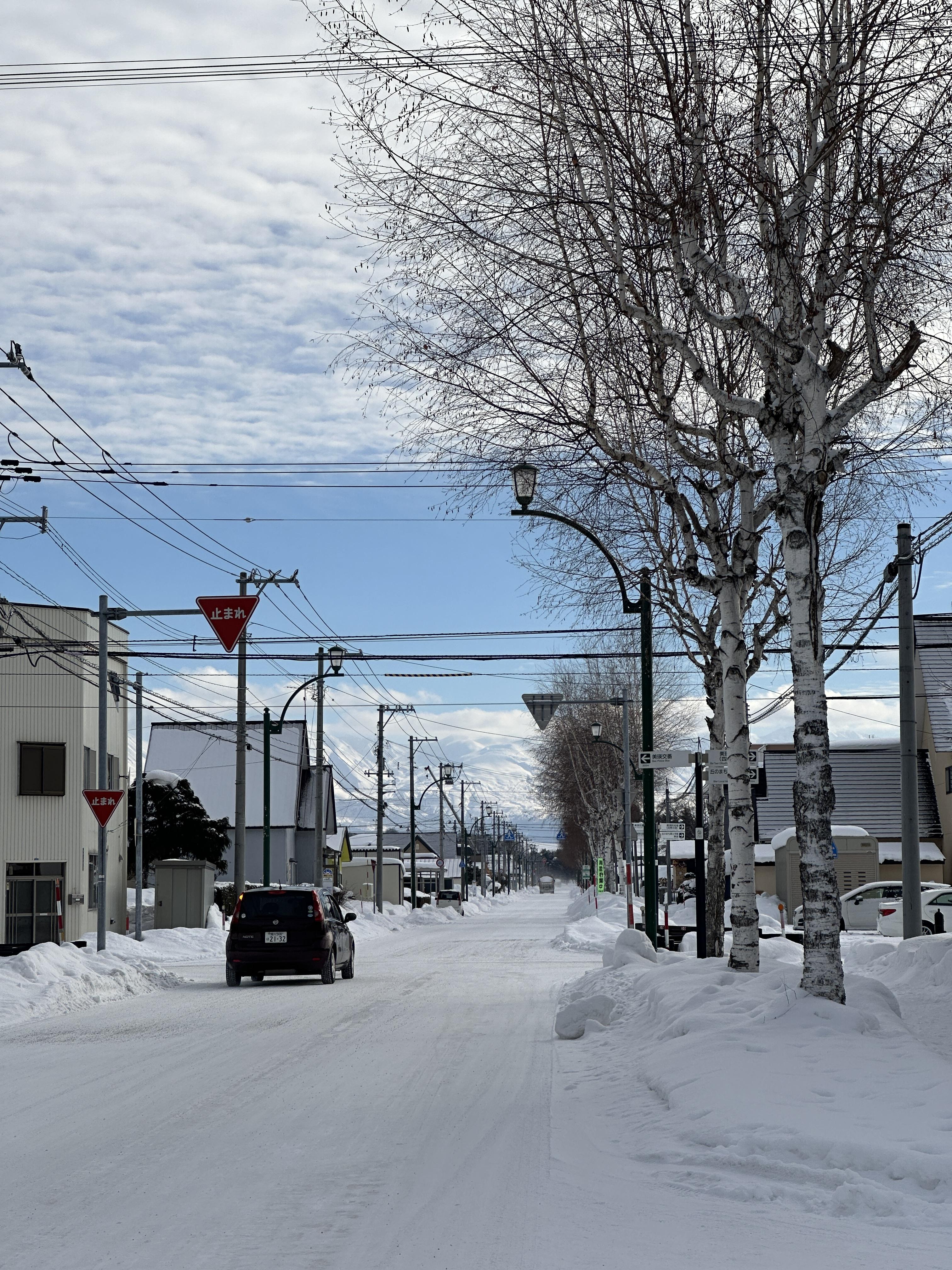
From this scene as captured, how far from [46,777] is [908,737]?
30502 mm

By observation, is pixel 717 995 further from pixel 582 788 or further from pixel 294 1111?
pixel 582 788

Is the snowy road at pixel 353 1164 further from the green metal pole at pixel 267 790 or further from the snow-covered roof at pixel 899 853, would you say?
the snow-covered roof at pixel 899 853

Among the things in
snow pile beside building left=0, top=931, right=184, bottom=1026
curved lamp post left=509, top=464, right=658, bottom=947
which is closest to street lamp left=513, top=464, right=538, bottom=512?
curved lamp post left=509, top=464, right=658, bottom=947

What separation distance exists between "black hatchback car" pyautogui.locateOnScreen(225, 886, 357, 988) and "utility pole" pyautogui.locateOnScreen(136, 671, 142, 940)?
14.4 m

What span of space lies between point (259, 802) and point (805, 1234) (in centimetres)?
7481

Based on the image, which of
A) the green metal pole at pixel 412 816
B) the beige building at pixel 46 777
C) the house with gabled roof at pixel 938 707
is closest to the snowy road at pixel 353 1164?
the beige building at pixel 46 777

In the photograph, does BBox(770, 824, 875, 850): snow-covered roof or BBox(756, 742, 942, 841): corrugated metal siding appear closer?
BBox(770, 824, 875, 850): snow-covered roof

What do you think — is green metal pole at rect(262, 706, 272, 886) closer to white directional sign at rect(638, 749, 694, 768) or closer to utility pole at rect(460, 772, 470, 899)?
white directional sign at rect(638, 749, 694, 768)

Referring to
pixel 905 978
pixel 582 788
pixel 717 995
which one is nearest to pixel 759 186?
pixel 717 995

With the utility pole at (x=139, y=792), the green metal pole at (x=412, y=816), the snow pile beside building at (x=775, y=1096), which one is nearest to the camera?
the snow pile beside building at (x=775, y=1096)

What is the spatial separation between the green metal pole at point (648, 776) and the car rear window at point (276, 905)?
577 cm

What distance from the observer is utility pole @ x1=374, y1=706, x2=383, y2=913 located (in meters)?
66.4

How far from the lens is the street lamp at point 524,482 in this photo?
56.7ft

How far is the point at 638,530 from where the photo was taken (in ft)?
80.5
